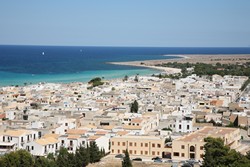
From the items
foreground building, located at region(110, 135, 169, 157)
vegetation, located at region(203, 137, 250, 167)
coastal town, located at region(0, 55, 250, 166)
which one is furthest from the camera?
foreground building, located at region(110, 135, 169, 157)

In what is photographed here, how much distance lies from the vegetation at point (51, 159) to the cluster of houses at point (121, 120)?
7.99 ft

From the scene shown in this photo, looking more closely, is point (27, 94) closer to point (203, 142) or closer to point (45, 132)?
point (45, 132)

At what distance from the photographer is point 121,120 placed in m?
34.4

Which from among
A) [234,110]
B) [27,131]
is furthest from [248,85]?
[27,131]

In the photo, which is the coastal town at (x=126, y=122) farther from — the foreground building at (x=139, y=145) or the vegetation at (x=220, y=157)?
the vegetation at (x=220, y=157)

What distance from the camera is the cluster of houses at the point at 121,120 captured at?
90.4 feet

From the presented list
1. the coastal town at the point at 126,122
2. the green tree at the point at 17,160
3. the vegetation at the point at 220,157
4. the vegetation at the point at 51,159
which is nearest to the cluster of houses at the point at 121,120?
the coastal town at the point at 126,122

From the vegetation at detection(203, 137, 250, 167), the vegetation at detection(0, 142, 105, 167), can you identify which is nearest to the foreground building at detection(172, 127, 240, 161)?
the vegetation at detection(203, 137, 250, 167)

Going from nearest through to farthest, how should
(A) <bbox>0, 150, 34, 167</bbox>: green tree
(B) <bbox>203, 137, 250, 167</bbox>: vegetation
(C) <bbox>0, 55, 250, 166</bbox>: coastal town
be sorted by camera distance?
(B) <bbox>203, 137, 250, 167</bbox>: vegetation, (A) <bbox>0, 150, 34, 167</bbox>: green tree, (C) <bbox>0, 55, 250, 166</bbox>: coastal town

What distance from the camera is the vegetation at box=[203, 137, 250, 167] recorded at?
22.3 meters

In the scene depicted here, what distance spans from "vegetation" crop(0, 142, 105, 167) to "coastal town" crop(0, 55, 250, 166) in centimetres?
119

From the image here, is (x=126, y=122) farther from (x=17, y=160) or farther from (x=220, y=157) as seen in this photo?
(x=17, y=160)

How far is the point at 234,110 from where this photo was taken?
39625 mm

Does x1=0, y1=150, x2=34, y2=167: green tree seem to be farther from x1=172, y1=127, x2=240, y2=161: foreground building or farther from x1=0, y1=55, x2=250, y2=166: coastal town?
x1=172, y1=127, x2=240, y2=161: foreground building
